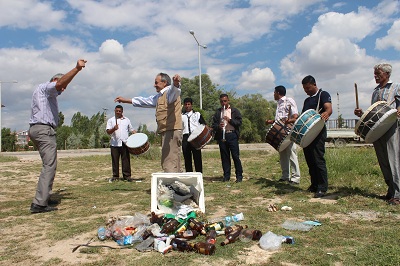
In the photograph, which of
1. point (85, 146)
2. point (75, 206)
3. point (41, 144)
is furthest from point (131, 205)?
point (85, 146)

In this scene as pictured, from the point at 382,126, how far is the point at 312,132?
103 centimetres

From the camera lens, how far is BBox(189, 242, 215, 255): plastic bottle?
3.34m

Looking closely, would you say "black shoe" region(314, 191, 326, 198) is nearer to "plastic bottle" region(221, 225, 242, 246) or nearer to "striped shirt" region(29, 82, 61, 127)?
"plastic bottle" region(221, 225, 242, 246)

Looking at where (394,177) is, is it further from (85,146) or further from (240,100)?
(240,100)

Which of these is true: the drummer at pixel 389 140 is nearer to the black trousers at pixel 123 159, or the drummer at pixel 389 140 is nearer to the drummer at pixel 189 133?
the drummer at pixel 189 133

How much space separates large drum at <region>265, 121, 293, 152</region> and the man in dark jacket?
3.62 ft

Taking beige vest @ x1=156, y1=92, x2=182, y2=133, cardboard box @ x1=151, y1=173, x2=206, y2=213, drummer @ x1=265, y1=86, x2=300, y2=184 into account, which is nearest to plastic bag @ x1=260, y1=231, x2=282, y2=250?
cardboard box @ x1=151, y1=173, x2=206, y2=213

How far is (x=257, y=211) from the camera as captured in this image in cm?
508

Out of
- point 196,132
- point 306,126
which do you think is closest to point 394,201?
point 306,126

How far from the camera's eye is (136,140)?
8.90 m

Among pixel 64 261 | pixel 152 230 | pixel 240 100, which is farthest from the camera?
pixel 240 100

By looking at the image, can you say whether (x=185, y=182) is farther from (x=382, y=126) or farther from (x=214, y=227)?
(x=382, y=126)

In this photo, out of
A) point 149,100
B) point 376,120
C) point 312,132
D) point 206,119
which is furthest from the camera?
point 206,119

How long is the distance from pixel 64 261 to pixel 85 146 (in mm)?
36534
